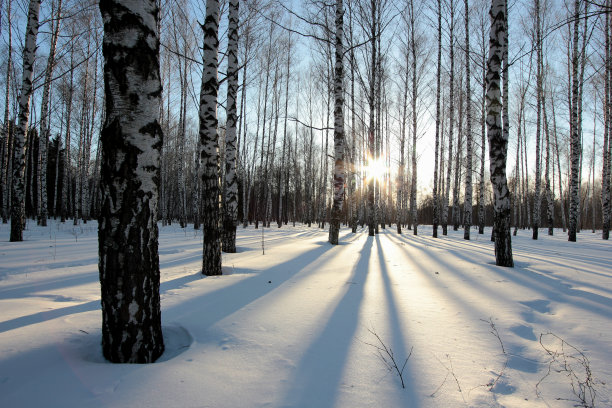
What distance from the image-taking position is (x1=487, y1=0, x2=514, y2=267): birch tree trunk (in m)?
5.05

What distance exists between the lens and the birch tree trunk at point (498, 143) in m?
5.05

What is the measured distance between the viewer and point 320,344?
1.95 metres

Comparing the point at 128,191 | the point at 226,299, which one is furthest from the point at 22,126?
the point at 128,191

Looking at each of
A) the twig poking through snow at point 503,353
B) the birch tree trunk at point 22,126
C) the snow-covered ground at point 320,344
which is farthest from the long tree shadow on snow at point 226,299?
the birch tree trunk at point 22,126

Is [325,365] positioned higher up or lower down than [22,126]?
lower down

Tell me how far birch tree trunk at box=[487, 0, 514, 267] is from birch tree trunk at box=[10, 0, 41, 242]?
36.7ft

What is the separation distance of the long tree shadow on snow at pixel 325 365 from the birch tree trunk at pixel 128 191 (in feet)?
3.07

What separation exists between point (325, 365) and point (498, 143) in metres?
5.30

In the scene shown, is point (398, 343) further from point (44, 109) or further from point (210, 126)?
point (44, 109)

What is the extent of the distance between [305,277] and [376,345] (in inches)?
84.1

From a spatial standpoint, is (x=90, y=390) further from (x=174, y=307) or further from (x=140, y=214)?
(x=174, y=307)

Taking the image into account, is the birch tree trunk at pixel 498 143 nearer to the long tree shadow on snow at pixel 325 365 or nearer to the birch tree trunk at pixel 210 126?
the long tree shadow on snow at pixel 325 365

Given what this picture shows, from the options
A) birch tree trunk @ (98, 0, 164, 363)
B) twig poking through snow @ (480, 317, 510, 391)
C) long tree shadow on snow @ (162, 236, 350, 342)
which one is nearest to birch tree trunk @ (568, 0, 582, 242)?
twig poking through snow @ (480, 317, 510, 391)

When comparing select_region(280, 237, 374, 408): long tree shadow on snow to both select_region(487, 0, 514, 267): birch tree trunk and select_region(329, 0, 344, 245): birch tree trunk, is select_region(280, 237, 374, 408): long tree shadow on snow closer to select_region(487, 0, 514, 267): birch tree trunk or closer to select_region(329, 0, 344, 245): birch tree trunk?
select_region(487, 0, 514, 267): birch tree trunk
